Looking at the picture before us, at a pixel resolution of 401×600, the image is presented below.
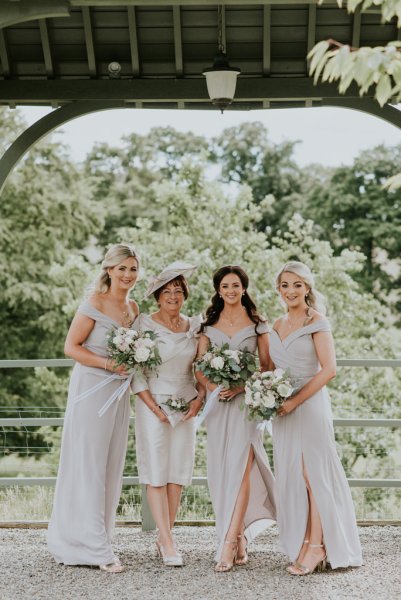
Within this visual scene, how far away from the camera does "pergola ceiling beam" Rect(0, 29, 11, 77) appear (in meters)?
7.69

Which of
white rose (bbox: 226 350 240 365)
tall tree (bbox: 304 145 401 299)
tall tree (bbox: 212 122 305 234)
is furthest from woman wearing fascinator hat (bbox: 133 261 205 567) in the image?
tall tree (bbox: 212 122 305 234)

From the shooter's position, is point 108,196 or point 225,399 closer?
A: point 225,399

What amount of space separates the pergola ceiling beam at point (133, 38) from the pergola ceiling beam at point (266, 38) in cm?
102

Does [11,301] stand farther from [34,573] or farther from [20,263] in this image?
[34,573]

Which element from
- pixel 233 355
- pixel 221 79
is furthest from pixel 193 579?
pixel 221 79

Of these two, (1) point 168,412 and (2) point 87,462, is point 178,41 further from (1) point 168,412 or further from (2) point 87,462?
(2) point 87,462

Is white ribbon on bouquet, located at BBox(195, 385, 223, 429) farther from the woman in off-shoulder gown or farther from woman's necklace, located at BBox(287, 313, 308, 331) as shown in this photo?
woman's necklace, located at BBox(287, 313, 308, 331)

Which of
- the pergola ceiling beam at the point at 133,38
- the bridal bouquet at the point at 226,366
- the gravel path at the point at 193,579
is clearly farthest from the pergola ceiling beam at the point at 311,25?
the gravel path at the point at 193,579

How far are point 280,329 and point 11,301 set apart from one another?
16660 millimetres

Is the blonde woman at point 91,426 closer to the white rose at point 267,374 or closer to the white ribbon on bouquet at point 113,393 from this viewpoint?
the white ribbon on bouquet at point 113,393

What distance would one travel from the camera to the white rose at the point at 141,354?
Result: 233 inches

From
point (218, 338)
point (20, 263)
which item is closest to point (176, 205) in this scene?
point (20, 263)

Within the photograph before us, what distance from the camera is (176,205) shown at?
20047 millimetres

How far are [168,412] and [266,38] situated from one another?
10.6 ft
